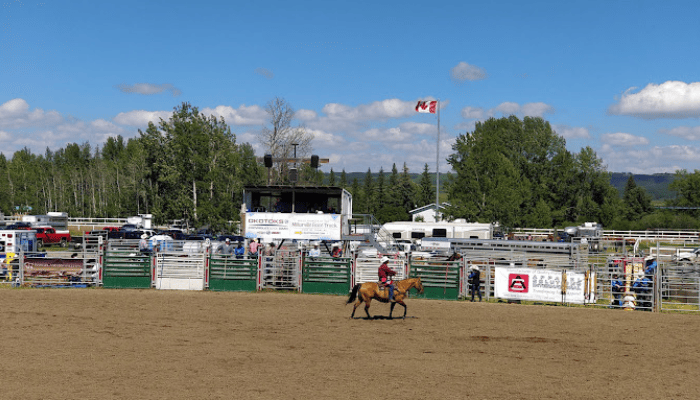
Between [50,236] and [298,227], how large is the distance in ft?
94.8

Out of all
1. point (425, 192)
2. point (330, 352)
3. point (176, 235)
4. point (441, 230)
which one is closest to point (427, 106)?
point (441, 230)

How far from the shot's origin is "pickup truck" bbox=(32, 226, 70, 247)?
155 feet

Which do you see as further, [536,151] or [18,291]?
[536,151]

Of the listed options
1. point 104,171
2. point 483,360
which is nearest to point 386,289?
point 483,360

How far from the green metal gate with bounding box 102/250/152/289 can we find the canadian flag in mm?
32894

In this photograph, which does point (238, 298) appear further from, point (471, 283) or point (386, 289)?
point (471, 283)

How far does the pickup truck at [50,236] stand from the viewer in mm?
47094

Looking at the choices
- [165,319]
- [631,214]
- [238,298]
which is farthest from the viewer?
[631,214]

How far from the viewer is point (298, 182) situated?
3164 cm

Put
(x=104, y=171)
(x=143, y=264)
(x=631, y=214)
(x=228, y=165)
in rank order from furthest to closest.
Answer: (x=104, y=171), (x=631, y=214), (x=228, y=165), (x=143, y=264)

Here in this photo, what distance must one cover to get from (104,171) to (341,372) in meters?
93.6

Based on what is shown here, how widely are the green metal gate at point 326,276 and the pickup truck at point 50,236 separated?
31204 mm

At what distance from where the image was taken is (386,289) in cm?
1667

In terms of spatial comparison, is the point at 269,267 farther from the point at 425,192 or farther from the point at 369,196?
the point at 369,196
